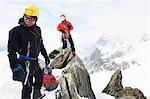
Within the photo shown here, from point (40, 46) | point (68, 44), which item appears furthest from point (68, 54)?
point (40, 46)

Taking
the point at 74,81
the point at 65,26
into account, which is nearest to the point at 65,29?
the point at 65,26

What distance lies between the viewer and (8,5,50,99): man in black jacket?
388 inches

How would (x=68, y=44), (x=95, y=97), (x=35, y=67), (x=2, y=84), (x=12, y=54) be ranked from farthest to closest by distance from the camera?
1. (x=68, y=44)
2. (x=95, y=97)
3. (x=2, y=84)
4. (x=35, y=67)
5. (x=12, y=54)

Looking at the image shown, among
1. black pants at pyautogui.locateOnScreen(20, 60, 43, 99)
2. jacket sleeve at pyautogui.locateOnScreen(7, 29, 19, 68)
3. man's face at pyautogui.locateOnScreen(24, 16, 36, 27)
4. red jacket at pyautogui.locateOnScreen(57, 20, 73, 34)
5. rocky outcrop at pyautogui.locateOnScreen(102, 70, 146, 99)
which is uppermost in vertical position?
man's face at pyautogui.locateOnScreen(24, 16, 36, 27)

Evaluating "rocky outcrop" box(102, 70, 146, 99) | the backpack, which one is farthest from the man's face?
"rocky outcrop" box(102, 70, 146, 99)

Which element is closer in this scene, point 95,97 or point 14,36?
point 14,36

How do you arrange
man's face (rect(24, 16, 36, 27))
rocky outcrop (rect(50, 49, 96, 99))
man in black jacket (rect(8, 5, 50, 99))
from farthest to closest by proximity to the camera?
rocky outcrop (rect(50, 49, 96, 99)), man's face (rect(24, 16, 36, 27)), man in black jacket (rect(8, 5, 50, 99))

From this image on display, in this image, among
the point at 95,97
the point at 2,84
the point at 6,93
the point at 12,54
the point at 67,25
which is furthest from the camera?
the point at 67,25

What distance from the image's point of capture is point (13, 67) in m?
9.77

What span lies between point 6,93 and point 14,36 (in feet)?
22.2

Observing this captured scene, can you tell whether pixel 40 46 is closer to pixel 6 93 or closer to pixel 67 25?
pixel 6 93

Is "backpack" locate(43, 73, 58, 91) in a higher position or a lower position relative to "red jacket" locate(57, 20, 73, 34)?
lower

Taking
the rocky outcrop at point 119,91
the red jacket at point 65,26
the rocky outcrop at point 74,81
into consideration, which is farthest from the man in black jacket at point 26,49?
the rocky outcrop at point 119,91

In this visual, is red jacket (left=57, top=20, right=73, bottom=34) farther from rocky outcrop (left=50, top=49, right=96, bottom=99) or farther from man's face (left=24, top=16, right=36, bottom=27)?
man's face (left=24, top=16, right=36, bottom=27)
